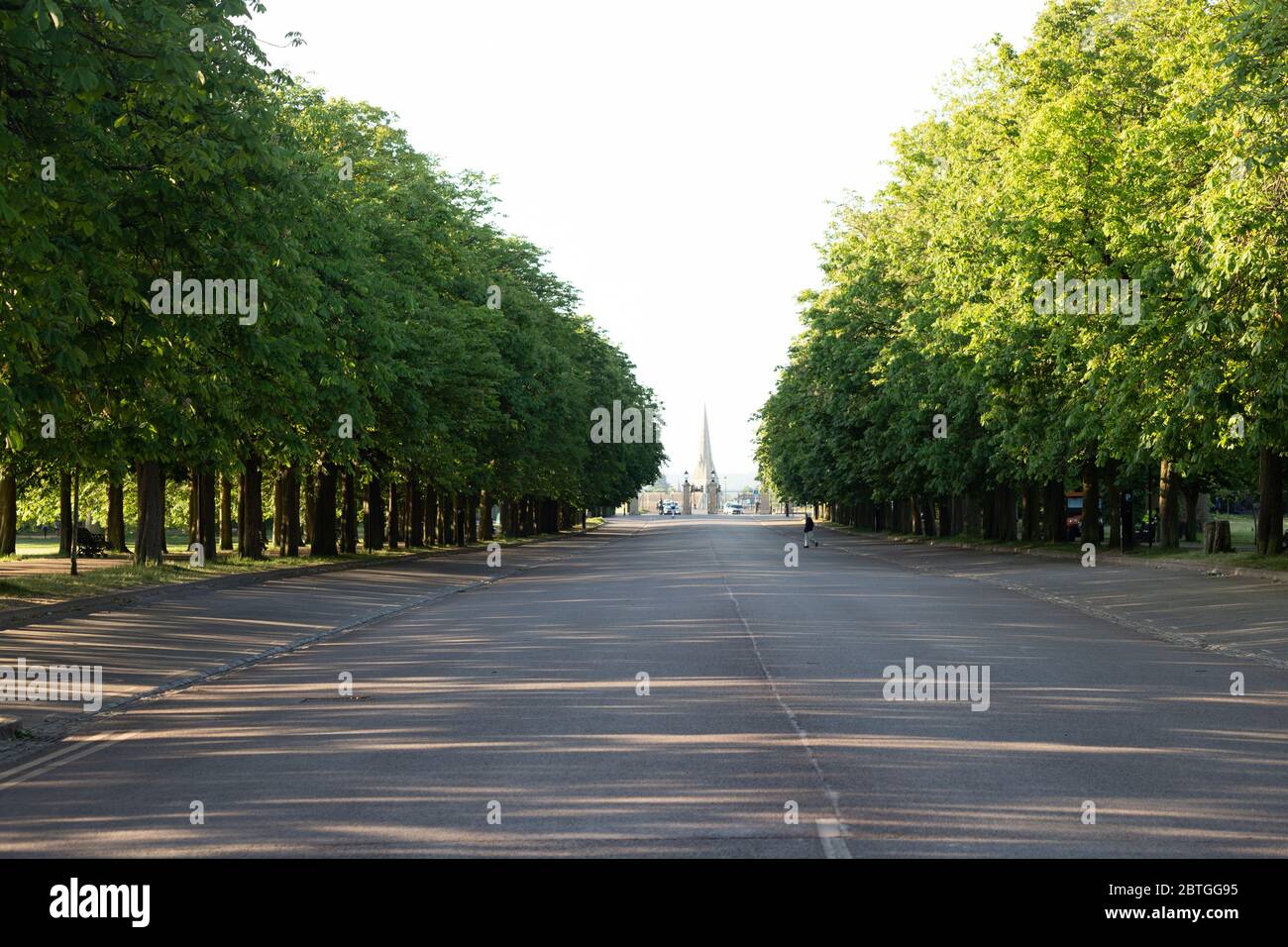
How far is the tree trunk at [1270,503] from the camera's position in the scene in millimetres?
33938

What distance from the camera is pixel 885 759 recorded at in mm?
9930

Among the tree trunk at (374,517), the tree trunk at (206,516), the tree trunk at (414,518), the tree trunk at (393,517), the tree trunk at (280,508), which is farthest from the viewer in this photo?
the tree trunk at (414,518)

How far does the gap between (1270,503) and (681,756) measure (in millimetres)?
27754

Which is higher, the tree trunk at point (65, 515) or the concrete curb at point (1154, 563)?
the tree trunk at point (65, 515)

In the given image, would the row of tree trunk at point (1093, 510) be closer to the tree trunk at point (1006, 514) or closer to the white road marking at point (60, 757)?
the tree trunk at point (1006, 514)

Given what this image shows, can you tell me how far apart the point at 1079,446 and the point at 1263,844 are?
33.5 metres

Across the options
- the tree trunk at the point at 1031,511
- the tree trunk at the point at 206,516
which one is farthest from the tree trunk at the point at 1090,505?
the tree trunk at the point at 206,516

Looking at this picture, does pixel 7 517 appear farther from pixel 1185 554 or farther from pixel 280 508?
pixel 1185 554

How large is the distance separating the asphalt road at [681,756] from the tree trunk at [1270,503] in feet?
54.5

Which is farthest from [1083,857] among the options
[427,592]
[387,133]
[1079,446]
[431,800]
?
[387,133]

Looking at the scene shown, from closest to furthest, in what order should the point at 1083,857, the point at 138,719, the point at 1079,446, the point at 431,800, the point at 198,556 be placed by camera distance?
the point at 1083,857
the point at 431,800
the point at 138,719
the point at 198,556
the point at 1079,446

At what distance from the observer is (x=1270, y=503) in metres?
33.9

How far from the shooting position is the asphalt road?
764cm
